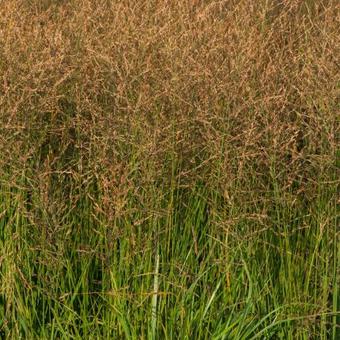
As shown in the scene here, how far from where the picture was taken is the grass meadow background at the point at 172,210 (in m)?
2.14

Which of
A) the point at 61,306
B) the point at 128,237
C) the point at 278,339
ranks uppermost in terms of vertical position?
the point at 128,237

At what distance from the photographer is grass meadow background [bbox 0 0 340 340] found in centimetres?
214

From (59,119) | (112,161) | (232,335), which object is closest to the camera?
(232,335)

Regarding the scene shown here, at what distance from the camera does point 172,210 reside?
2.31m

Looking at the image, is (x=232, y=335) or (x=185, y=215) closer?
(x=232, y=335)

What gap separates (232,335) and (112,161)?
625 millimetres

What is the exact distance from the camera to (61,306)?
2.33 m

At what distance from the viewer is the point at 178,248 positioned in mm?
2350

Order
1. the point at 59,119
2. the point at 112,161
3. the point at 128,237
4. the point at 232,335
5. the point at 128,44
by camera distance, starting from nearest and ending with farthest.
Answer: the point at 232,335
the point at 128,237
the point at 112,161
the point at 128,44
the point at 59,119

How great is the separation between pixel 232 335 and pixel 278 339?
221 mm

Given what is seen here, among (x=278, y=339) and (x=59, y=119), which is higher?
(x=59, y=119)

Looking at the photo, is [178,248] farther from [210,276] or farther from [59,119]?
[59,119]

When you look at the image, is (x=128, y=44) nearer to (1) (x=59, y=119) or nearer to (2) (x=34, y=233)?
(1) (x=59, y=119)

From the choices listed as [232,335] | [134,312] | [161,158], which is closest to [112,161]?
[161,158]
